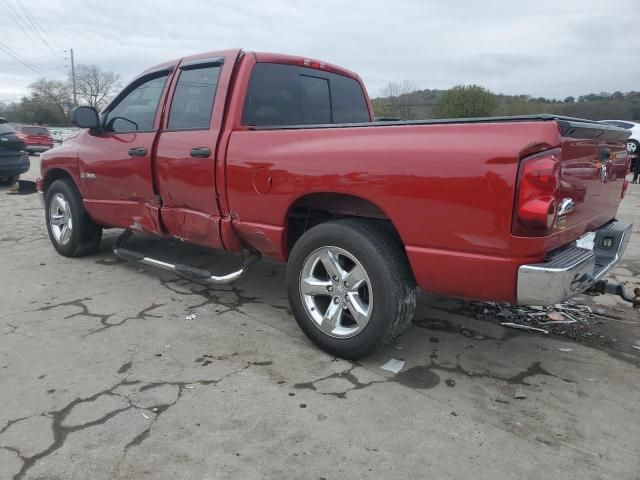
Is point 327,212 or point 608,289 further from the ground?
point 327,212

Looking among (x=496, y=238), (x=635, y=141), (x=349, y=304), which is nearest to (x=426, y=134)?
(x=496, y=238)

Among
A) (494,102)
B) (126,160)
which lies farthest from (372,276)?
(494,102)

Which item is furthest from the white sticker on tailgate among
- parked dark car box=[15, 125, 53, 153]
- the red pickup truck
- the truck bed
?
parked dark car box=[15, 125, 53, 153]

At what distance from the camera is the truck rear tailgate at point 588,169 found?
2494 millimetres

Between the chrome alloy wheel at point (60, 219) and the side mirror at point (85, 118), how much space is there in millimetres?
1080

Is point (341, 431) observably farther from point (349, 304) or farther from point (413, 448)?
point (349, 304)

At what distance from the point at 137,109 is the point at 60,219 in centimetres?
189

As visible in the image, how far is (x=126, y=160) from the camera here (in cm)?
451

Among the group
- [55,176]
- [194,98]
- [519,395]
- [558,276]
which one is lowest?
[519,395]

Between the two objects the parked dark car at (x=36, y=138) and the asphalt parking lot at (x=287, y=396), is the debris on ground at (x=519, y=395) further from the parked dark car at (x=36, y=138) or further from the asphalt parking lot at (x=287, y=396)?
the parked dark car at (x=36, y=138)

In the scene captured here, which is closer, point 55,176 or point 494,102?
point 55,176

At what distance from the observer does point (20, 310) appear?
4086 millimetres

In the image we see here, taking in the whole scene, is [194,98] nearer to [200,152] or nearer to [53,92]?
[200,152]

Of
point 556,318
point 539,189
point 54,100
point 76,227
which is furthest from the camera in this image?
point 54,100
